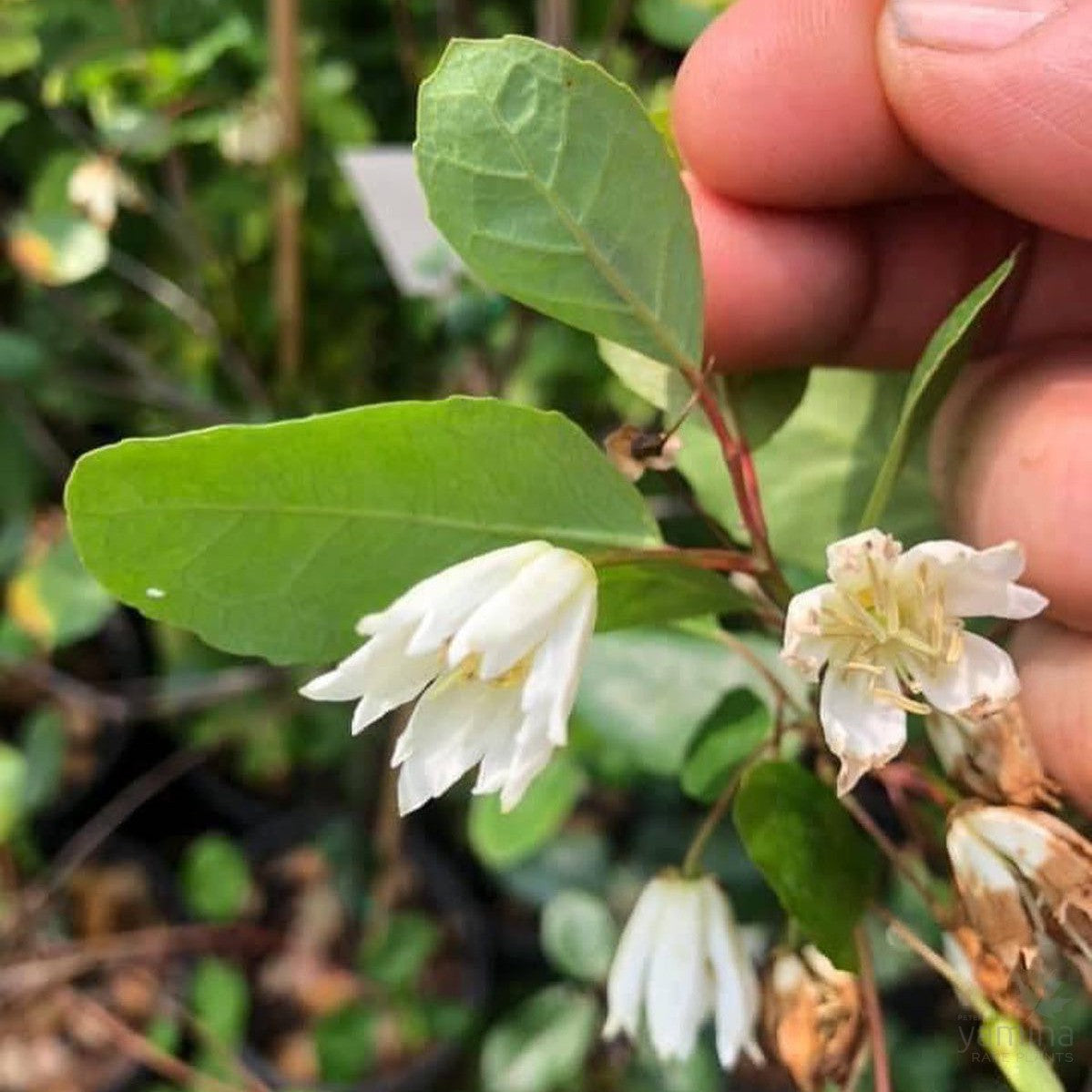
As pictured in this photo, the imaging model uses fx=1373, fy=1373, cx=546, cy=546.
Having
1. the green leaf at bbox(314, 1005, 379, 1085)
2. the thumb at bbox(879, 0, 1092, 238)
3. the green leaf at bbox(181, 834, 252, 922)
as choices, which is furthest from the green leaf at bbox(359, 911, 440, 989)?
the thumb at bbox(879, 0, 1092, 238)

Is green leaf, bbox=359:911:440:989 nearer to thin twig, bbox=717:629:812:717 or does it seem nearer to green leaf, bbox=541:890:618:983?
green leaf, bbox=541:890:618:983

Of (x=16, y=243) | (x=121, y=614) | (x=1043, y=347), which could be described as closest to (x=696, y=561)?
(x=1043, y=347)

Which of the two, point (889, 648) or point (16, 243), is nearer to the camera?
point (889, 648)

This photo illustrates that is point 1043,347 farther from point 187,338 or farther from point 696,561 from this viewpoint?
point 187,338

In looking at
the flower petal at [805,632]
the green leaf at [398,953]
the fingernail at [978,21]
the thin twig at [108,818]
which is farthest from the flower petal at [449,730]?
the thin twig at [108,818]

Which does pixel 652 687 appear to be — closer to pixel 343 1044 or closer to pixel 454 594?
pixel 454 594

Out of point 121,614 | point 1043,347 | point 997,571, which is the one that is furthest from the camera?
point 121,614
